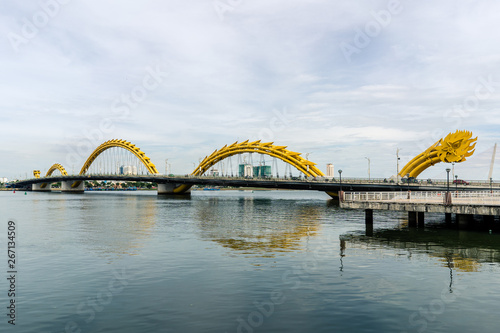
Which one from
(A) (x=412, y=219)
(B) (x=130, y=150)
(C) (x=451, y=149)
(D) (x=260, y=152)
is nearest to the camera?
(A) (x=412, y=219)

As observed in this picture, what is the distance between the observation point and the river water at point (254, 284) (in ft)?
46.1

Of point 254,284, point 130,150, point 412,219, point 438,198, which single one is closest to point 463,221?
point 438,198

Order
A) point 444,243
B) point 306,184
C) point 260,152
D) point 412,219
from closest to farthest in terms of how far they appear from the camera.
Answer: point 444,243
point 412,219
point 306,184
point 260,152

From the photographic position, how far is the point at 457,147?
93.1 m

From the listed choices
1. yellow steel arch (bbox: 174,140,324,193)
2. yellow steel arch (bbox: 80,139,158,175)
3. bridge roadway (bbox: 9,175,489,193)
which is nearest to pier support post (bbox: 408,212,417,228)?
bridge roadway (bbox: 9,175,489,193)

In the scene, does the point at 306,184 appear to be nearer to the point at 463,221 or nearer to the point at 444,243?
the point at 463,221

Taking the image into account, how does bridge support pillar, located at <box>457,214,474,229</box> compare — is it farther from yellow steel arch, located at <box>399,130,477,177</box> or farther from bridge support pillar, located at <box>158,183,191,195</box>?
bridge support pillar, located at <box>158,183,191,195</box>

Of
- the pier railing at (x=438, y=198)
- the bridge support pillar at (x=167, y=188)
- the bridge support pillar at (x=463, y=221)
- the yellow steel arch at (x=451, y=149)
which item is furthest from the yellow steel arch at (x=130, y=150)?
the bridge support pillar at (x=463, y=221)

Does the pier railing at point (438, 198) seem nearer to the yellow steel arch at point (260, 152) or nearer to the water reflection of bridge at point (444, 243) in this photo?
the water reflection of bridge at point (444, 243)

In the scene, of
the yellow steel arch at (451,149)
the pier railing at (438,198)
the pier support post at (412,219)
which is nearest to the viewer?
the pier railing at (438,198)

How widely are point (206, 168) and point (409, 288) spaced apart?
5229 inches

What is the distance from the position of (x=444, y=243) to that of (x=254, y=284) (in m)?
20.7

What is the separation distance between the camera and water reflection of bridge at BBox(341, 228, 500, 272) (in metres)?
25.5

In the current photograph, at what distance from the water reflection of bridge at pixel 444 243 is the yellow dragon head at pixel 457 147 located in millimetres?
59009
